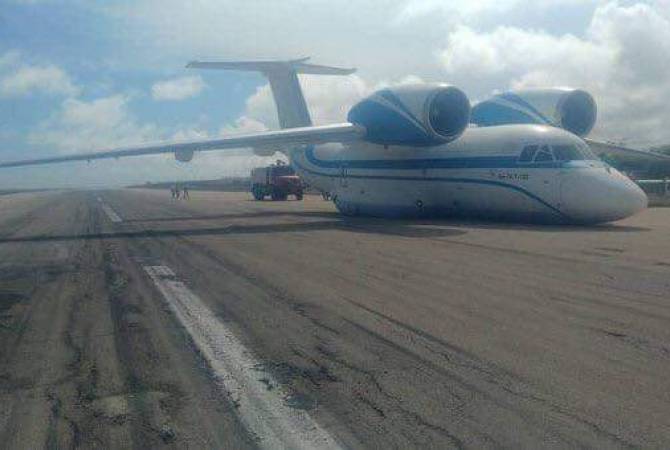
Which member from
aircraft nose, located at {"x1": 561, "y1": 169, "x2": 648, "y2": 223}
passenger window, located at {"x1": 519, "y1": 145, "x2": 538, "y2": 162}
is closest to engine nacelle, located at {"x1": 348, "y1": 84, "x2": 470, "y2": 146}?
passenger window, located at {"x1": 519, "y1": 145, "x2": 538, "y2": 162}

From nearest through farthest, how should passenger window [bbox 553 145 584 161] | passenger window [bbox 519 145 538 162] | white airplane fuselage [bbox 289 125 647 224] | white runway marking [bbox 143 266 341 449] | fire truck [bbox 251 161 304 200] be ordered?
white runway marking [bbox 143 266 341 449] → white airplane fuselage [bbox 289 125 647 224] → passenger window [bbox 553 145 584 161] → passenger window [bbox 519 145 538 162] → fire truck [bbox 251 161 304 200]

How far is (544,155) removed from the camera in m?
19.1

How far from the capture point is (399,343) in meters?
6.03

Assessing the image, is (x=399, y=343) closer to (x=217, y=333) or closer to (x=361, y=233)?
(x=217, y=333)

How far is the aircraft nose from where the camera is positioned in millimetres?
17984

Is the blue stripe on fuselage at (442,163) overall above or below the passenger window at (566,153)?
below

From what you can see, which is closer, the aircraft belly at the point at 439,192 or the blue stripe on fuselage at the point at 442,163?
the blue stripe on fuselage at the point at 442,163

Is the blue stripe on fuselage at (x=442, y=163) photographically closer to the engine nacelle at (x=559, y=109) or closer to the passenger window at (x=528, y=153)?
the passenger window at (x=528, y=153)

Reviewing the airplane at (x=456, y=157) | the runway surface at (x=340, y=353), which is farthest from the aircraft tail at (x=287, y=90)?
the runway surface at (x=340, y=353)

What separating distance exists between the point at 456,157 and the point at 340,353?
17.0m

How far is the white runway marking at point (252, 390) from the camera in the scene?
12.8 feet

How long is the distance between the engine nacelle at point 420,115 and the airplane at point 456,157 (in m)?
0.04

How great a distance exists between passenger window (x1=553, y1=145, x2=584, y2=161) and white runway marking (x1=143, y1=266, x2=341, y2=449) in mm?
14413

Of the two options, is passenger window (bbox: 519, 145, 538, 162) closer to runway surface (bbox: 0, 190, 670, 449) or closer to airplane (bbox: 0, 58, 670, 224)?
airplane (bbox: 0, 58, 670, 224)
